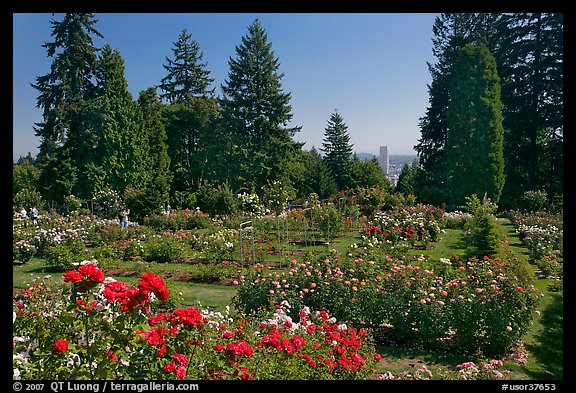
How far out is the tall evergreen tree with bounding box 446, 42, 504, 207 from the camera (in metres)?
17.1

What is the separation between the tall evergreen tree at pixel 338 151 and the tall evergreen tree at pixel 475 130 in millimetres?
7445

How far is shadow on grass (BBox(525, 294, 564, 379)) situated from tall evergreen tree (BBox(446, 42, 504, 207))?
1445 cm

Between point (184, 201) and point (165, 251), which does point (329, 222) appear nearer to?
point (165, 251)

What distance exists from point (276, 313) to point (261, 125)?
62.3 ft

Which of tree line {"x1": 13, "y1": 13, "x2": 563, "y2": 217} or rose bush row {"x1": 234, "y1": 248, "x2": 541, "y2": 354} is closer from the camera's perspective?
rose bush row {"x1": 234, "y1": 248, "x2": 541, "y2": 354}

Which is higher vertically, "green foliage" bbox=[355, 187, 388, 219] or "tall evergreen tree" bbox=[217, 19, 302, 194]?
"tall evergreen tree" bbox=[217, 19, 302, 194]

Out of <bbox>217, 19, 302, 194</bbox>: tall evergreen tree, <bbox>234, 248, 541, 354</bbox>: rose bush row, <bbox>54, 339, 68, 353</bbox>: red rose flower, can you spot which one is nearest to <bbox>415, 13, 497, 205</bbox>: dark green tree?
<bbox>217, 19, 302, 194</bbox>: tall evergreen tree

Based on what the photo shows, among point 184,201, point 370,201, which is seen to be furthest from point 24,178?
point 370,201

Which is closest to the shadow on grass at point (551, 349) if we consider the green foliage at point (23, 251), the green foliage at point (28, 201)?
the green foliage at point (23, 251)

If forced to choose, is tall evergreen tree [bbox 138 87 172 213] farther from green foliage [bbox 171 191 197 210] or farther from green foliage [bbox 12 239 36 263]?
green foliage [bbox 12 239 36 263]

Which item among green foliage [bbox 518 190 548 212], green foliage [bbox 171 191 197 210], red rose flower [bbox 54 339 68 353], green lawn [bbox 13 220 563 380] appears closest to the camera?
red rose flower [bbox 54 339 68 353]

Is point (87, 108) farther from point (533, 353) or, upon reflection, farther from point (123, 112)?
point (533, 353)

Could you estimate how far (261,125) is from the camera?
2228 cm
